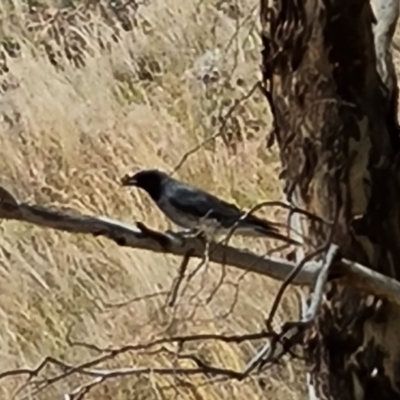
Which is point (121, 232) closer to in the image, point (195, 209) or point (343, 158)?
point (343, 158)

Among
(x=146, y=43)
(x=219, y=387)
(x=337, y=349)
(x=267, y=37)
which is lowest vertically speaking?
(x=219, y=387)

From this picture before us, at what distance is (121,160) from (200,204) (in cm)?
166

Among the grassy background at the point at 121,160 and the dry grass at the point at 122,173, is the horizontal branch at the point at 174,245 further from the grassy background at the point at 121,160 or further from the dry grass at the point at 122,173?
the dry grass at the point at 122,173

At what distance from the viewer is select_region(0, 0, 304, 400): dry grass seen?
321cm

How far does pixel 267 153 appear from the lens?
3.98m

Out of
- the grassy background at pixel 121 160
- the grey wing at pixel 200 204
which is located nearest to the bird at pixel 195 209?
the grey wing at pixel 200 204

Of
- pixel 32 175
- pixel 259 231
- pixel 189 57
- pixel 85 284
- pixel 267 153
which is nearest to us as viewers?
pixel 259 231

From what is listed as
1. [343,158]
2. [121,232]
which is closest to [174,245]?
[121,232]

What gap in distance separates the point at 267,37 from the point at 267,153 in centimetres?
216

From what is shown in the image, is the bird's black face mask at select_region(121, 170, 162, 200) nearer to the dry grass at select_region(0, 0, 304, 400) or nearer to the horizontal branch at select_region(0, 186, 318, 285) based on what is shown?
the dry grass at select_region(0, 0, 304, 400)

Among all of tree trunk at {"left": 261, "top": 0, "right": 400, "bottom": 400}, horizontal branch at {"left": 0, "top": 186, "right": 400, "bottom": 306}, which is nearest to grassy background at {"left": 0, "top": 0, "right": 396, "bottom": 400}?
tree trunk at {"left": 261, "top": 0, "right": 400, "bottom": 400}

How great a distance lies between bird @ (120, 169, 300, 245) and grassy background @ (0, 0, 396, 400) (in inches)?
8.2

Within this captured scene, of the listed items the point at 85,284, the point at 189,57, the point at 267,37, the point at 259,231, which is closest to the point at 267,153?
the point at 85,284

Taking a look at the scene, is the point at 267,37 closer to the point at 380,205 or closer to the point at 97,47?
the point at 380,205
